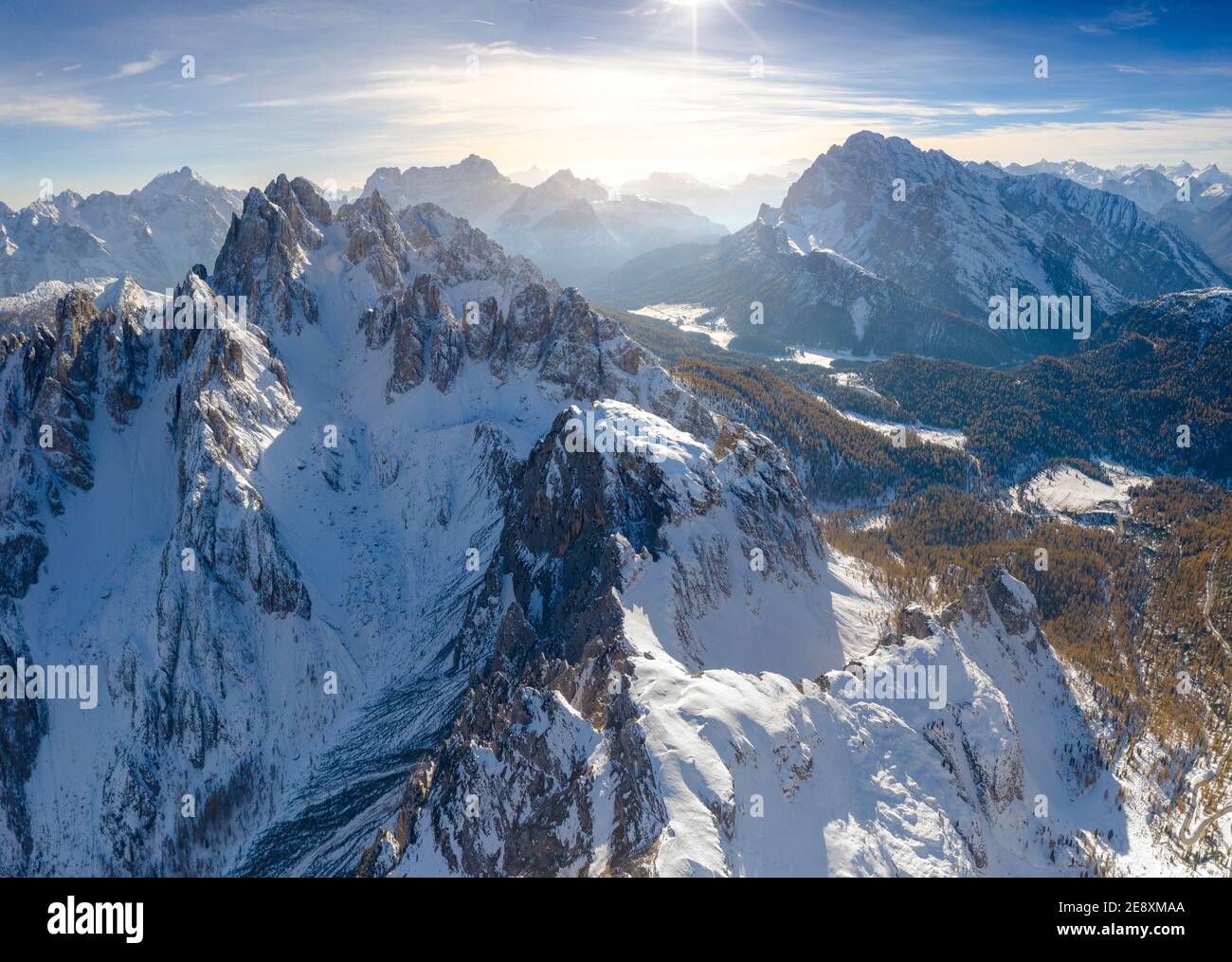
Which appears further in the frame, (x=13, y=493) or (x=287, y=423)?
(x=287, y=423)

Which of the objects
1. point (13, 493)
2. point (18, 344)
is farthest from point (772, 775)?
point (18, 344)

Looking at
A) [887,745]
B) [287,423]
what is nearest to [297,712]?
[287,423]

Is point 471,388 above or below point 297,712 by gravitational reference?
above

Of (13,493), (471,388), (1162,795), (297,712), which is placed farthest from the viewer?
(471,388)

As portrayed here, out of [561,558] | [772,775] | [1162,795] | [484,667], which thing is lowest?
[1162,795]
